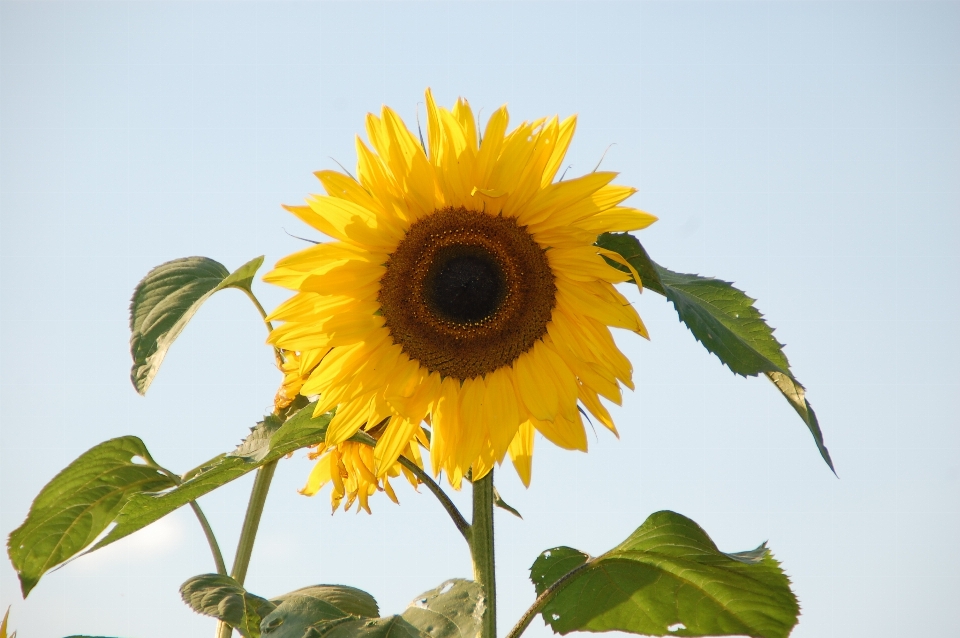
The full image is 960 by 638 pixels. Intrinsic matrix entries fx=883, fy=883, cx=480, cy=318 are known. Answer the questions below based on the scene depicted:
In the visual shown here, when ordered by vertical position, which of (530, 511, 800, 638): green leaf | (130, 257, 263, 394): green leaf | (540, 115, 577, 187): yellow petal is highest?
(540, 115, 577, 187): yellow petal

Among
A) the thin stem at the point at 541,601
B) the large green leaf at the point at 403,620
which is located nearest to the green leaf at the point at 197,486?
the large green leaf at the point at 403,620

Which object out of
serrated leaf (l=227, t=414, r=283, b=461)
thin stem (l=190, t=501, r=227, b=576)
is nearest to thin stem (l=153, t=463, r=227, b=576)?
thin stem (l=190, t=501, r=227, b=576)

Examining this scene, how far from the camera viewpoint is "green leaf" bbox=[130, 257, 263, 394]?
2.07 m

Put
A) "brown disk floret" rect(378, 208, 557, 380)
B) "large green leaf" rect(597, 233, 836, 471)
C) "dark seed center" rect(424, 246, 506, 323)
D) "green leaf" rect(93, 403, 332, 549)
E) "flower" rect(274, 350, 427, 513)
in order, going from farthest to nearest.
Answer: "flower" rect(274, 350, 427, 513)
"dark seed center" rect(424, 246, 506, 323)
"brown disk floret" rect(378, 208, 557, 380)
"green leaf" rect(93, 403, 332, 549)
"large green leaf" rect(597, 233, 836, 471)

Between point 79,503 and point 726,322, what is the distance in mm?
1552

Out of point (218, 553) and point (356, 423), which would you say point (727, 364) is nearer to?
point (356, 423)

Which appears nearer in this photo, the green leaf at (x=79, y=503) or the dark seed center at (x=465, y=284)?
the green leaf at (x=79, y=503)

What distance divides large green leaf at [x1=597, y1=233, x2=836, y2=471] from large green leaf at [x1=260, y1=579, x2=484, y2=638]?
28.0 inches

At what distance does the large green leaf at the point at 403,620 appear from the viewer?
171 centimetres

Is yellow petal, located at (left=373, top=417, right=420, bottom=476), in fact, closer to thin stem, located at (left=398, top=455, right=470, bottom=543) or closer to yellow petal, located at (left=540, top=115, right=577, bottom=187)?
thin stem, located at (left=398, top=455, right=470, bottom=543)

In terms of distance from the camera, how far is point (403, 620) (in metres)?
1.75

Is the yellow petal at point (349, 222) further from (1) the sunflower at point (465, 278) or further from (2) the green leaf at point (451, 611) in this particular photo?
(2) the green leaf at point (451, 611)

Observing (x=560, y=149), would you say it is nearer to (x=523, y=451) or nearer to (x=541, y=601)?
(x=523, y=451)

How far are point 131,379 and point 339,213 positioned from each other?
0.61 m
